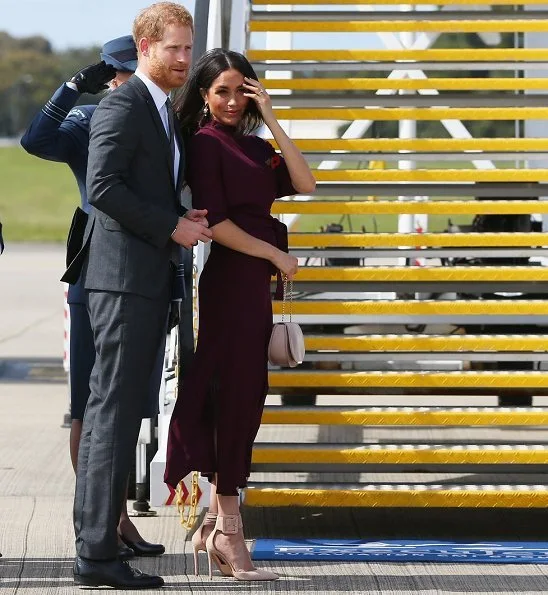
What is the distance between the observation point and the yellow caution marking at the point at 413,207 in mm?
6605

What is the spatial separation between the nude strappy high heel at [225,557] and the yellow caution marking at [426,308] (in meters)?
1.22

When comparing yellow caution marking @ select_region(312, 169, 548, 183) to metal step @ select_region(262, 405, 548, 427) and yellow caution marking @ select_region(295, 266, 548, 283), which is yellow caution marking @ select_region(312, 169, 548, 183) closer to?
yellow caution marking @ select_region(295, 266, 548, 283)

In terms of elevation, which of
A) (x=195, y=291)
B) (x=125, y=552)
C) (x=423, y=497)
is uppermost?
(x=195, y=291)

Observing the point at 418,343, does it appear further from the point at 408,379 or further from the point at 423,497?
the point at 423,497

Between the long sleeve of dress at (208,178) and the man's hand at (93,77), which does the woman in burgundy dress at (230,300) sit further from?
the man's hand at (93,77)

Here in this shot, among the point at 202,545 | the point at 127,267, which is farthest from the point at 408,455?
the point at 127,267

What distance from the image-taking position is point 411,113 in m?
6.83

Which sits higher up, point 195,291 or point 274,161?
point 274,161

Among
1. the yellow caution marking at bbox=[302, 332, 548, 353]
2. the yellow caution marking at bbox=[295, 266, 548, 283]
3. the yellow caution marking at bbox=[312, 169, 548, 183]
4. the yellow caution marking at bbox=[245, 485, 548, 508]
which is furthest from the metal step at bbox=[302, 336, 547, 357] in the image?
the yellow caution marking at bbox=[312, 169, 548, 183]

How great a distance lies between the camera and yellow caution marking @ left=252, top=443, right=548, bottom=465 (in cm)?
604

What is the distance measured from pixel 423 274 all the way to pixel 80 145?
66.3 inches

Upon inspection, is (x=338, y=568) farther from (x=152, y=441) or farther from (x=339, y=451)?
(x=152, y=441)

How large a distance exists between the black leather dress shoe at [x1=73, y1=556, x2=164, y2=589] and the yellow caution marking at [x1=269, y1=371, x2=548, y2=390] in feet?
4.47

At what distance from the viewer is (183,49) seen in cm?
512
